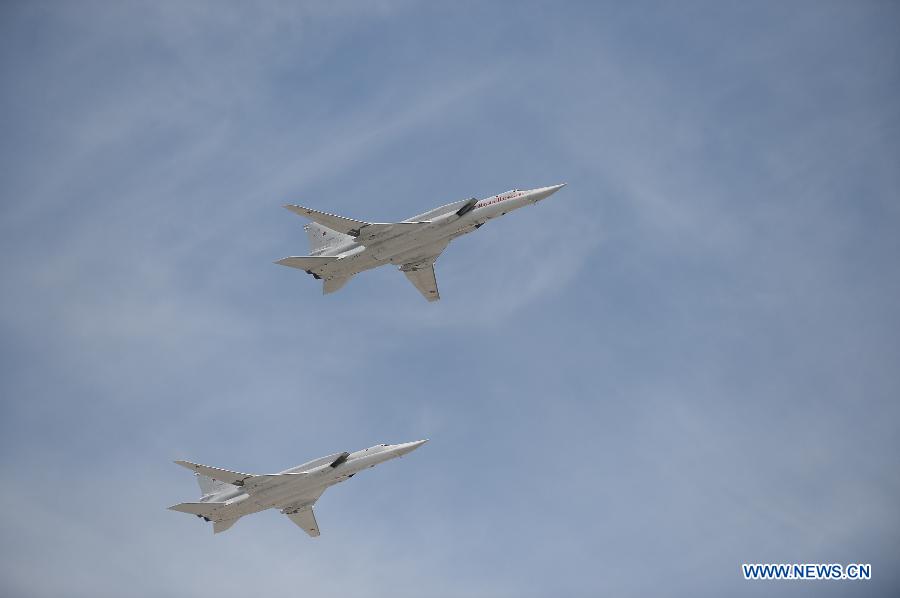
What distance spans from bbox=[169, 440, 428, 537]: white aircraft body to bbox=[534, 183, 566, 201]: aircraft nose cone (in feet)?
81.3

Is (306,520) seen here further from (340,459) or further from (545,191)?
(545,191)

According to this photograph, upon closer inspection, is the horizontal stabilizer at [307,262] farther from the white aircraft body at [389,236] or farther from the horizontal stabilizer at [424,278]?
the horizontal stabilizer at [424,278]

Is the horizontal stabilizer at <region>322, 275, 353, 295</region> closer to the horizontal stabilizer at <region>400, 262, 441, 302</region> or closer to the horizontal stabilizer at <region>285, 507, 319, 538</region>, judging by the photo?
the horizontal stabilizer at <region>400, 262, 441, 302</region>

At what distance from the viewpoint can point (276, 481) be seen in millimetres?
96250

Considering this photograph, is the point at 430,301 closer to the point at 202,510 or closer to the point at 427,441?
the point at 427,441

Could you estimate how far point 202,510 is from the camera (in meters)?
97.1

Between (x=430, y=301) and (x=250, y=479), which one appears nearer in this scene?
(x=250, y=479)

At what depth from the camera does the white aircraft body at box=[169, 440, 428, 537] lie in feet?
314

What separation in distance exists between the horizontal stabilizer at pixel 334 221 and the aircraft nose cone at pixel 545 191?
619 inches

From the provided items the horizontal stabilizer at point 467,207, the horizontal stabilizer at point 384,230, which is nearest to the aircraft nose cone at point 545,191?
the horizontal stabilizer at point 467,207

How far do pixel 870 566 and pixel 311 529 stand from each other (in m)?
53.5

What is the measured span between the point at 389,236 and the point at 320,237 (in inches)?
336

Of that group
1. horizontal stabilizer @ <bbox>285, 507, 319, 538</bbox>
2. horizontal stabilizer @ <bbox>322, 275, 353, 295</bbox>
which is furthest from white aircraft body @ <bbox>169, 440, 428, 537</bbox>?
horizontal stabilizer @ <bbox>322, 275, 353, 295</bbox>

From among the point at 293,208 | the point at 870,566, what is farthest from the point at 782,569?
the point at 293,208
